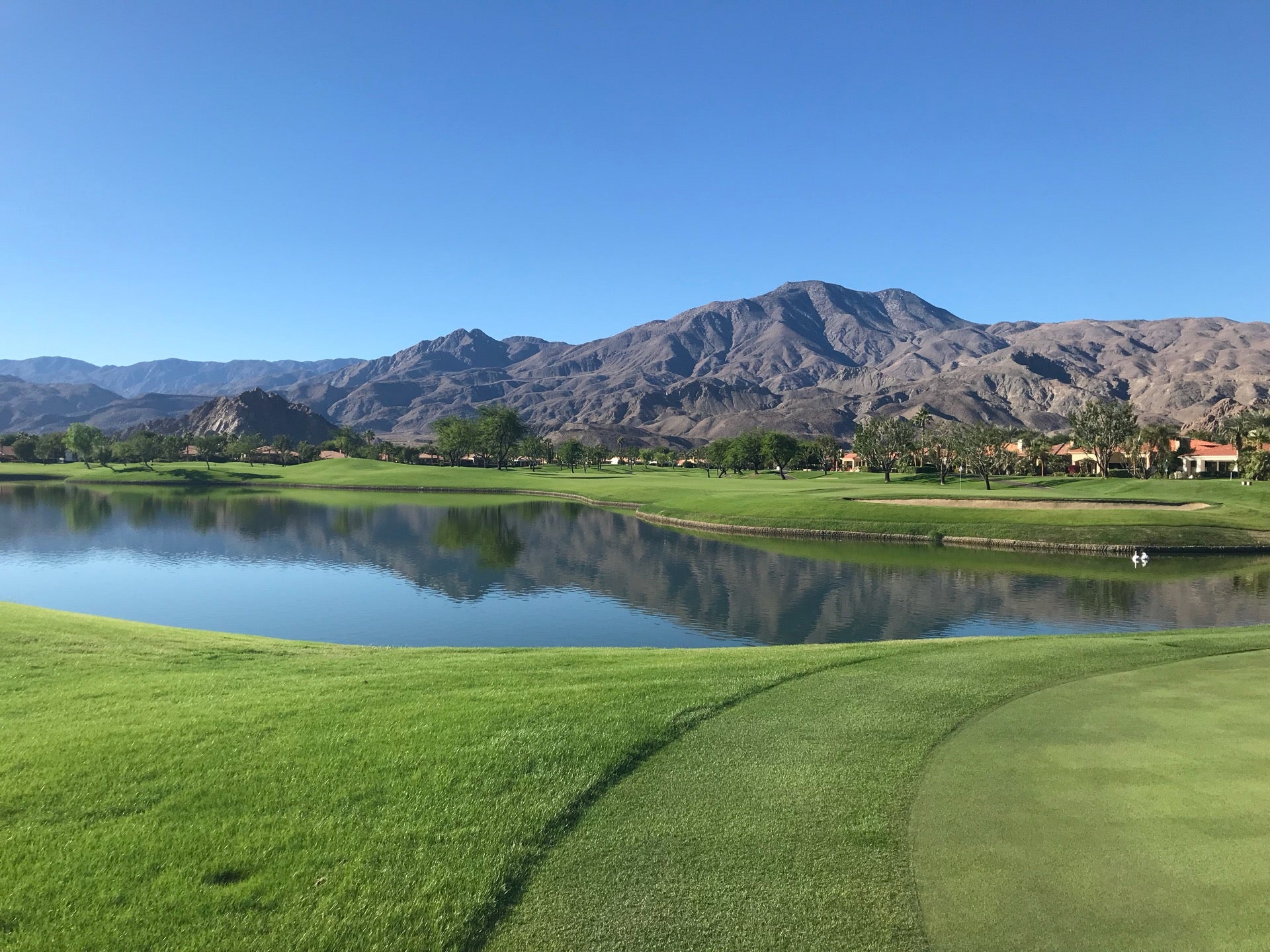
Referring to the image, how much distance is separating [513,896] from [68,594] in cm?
4302

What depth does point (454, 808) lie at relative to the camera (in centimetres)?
762

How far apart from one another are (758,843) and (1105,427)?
120 metres

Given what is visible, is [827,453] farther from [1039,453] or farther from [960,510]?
[960,510]

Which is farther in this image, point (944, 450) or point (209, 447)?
point (209, 447)

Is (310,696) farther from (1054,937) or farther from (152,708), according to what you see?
(1054,937)

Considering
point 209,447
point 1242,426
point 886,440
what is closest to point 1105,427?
point 1242,426

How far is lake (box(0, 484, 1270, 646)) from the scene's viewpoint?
31.8m

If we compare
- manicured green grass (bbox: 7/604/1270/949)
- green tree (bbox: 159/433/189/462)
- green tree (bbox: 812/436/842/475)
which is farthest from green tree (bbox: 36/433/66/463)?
manicured green grass (bbox: 7/604/1270/949)

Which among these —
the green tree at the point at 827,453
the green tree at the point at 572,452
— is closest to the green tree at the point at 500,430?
the green tree at the point at 572,452

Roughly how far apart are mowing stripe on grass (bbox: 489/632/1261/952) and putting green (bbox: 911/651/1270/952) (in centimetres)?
39

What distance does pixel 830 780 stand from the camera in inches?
341

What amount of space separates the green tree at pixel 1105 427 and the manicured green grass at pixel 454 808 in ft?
367

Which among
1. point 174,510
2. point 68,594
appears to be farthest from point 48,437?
point 68,594

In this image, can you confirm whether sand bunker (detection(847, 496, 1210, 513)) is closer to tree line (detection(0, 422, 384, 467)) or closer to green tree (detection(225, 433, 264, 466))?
tree line (detection(0, 422, 384, 467))
